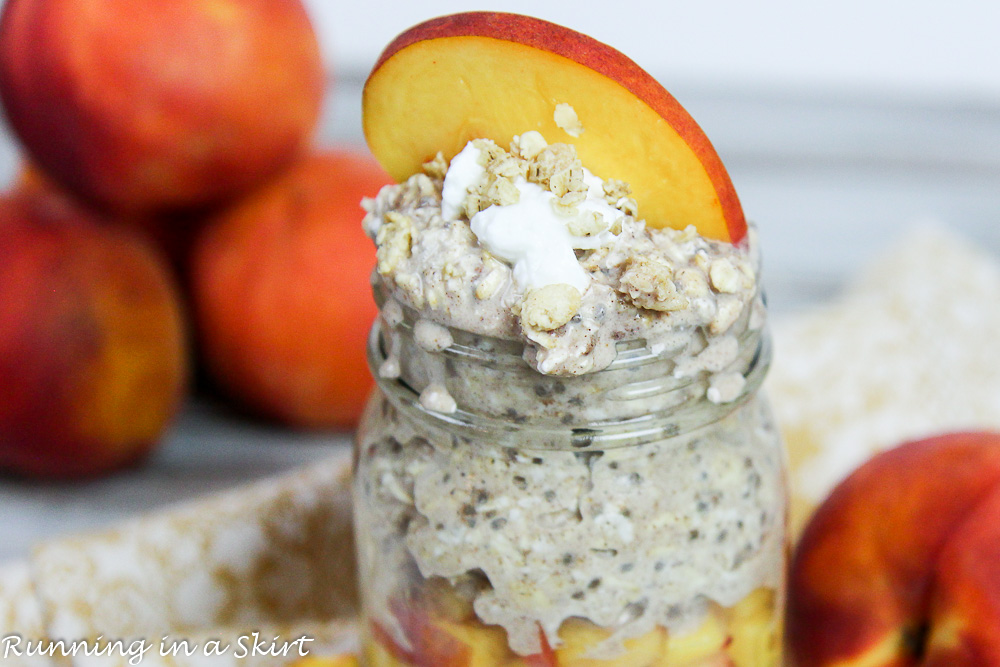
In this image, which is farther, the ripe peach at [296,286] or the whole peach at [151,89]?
the ripe peach at [296,286]

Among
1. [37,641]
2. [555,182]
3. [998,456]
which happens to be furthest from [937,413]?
[37,641]

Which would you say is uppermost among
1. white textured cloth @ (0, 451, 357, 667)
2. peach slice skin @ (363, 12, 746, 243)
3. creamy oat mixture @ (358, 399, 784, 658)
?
peach slice skin @ (363, 12, 746, 243)

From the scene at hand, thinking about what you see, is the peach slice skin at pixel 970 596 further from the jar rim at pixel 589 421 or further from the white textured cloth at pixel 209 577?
the white textured cloth at pixel 209 577

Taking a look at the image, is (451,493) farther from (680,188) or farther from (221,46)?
(221,46)

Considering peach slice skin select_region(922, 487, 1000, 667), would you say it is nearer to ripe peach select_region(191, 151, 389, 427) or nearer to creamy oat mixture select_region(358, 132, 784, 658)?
creamy oat mixture select_region(358, 132, 784, 658)

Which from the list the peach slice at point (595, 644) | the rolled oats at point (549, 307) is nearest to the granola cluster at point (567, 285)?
the rolled oats at point (549, 307)

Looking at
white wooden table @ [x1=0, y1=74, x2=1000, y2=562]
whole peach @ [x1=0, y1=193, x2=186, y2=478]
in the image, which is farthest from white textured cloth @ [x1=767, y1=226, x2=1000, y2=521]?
whole peach @ [x1=0, y1=193, x2=186, y2=478]

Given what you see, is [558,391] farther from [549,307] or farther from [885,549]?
[885,549]

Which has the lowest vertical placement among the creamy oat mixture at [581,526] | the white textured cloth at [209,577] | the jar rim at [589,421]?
the white textured cloth at [209,577]
